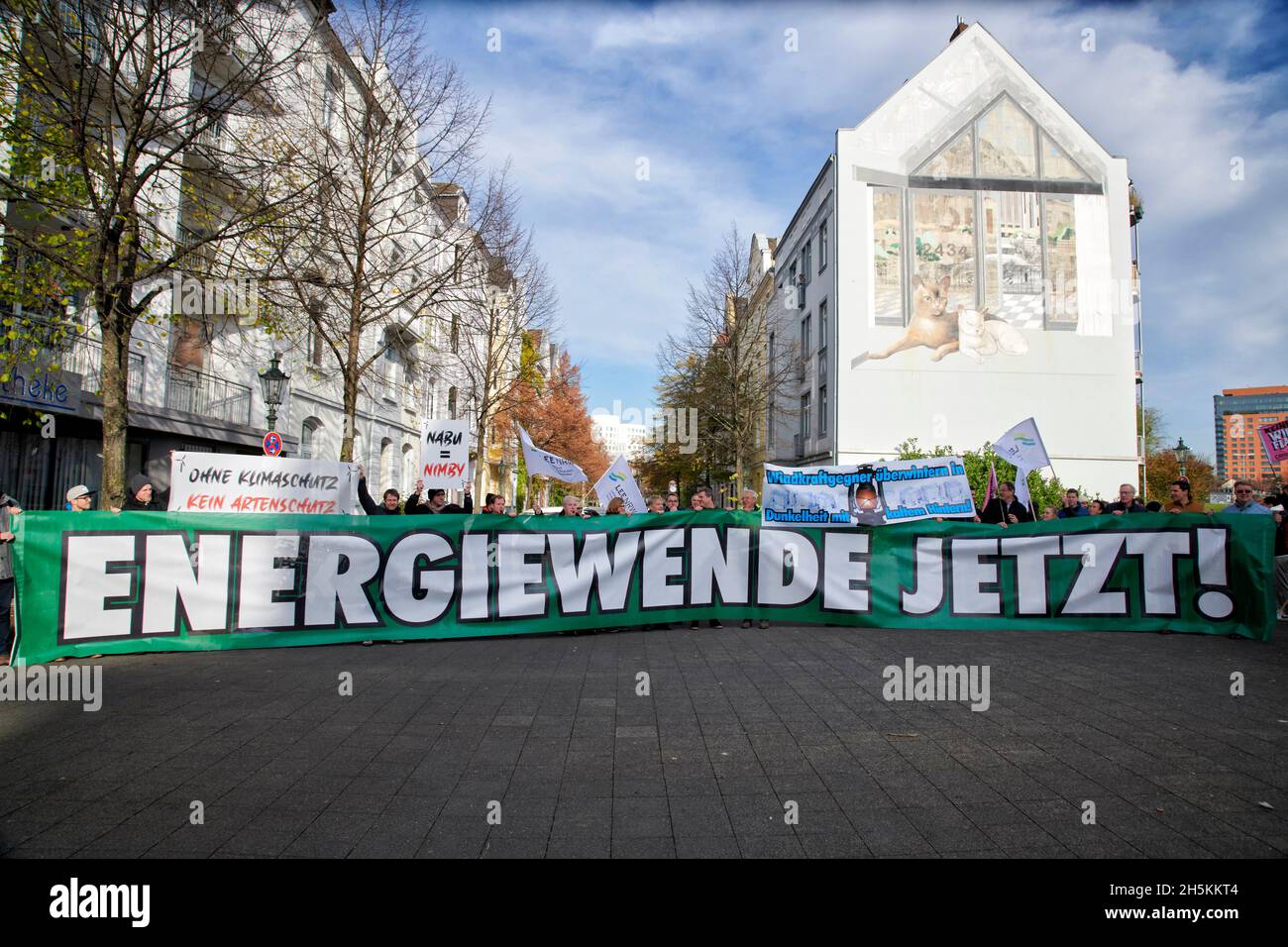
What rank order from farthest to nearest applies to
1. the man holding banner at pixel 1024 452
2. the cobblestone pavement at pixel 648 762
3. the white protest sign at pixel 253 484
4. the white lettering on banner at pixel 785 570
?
the man holding banner at pixel 1024 452, the white lettering on banner at pixel 785 570, the white protest sign at pixel 253 484, the cobblestone pavement at pixel 648 762

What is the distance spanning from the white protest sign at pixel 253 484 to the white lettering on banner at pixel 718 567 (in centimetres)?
457

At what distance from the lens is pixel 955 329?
104 ft

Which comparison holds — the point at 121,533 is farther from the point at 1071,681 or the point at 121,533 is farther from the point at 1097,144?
the point at 1097,144

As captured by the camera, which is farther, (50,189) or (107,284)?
(50,189)

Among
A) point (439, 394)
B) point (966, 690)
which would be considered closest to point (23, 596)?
point (966, 690)

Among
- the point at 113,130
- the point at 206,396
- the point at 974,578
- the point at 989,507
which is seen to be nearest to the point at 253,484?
the point at 113,130

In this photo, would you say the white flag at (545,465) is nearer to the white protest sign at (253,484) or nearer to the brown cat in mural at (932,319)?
the white protest sign at (253,484)

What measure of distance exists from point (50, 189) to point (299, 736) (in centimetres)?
959

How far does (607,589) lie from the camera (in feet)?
34.1

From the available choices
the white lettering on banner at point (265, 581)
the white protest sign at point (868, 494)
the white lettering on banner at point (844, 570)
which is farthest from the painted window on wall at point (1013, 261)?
the white lettering on banner at point (265, 581)

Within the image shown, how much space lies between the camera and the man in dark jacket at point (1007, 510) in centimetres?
1155

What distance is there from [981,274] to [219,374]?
27.1 metres

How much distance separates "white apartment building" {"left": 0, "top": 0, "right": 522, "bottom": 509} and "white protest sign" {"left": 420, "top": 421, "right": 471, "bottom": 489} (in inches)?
131

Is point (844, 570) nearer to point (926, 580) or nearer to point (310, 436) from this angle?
point (926, 580)
